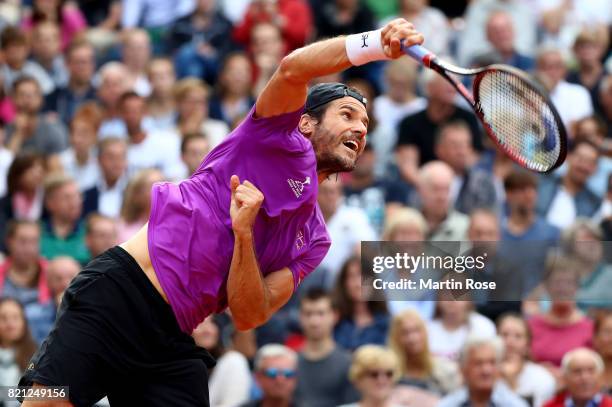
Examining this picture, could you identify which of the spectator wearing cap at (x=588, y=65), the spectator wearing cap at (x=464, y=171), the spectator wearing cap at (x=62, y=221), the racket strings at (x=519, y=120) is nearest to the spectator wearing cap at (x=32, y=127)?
the spectator wearing cap at (x=62, y=221)

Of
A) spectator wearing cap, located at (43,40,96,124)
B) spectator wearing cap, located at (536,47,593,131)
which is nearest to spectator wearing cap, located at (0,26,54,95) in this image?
spectator wearing cap, located at (43,40,96,124)

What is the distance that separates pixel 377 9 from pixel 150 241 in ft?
29.8

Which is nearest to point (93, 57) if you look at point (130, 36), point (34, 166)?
point (130, 36)

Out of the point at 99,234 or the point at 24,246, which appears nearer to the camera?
the point at 24,246

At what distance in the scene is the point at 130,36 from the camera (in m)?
13.3

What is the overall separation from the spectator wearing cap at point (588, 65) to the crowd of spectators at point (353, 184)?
0.02m

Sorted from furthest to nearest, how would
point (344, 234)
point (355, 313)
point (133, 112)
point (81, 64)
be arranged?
point (81, 64), point (133, 112), point (344, 234), point (355, 313)

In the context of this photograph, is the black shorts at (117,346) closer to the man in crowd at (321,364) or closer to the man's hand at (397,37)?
the man's hand at (397,37)

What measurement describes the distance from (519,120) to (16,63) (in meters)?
8.37

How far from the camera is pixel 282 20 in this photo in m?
13.8

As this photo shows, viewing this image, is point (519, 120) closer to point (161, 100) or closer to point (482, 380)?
point (482, 380)

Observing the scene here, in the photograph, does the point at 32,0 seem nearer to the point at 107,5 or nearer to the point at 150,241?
the point at 107,5

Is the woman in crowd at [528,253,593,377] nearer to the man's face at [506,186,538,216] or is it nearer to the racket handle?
the man's face at [506,186,538,216]

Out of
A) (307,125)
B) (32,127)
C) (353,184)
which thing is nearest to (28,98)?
(32,127)
